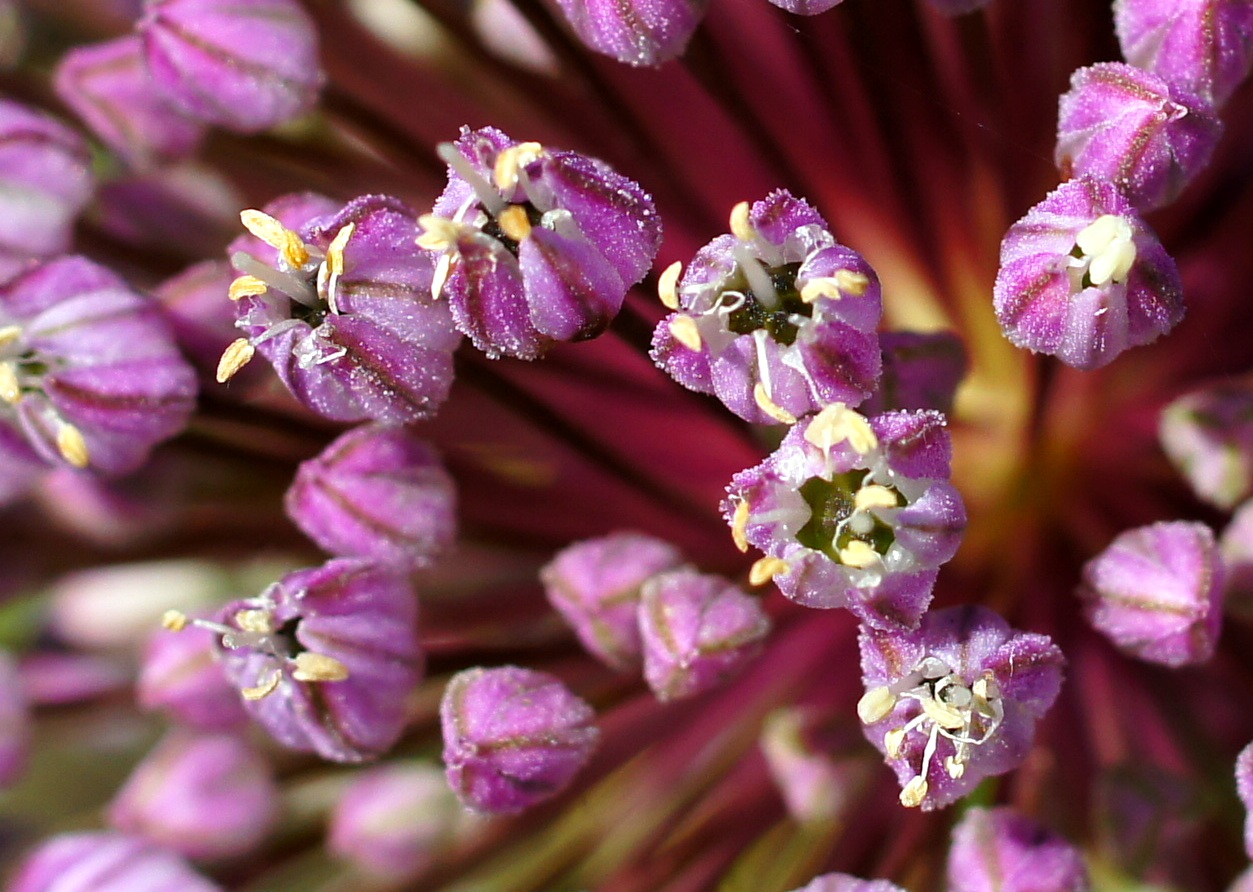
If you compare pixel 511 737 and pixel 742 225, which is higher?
pixel 742 225

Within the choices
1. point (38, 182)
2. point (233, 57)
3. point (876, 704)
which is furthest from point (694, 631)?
point (38, 182)

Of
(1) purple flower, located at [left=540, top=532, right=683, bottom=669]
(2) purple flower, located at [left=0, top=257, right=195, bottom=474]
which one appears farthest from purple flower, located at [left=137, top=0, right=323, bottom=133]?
(1) purple flower, located at [left=540, top=532, right=683, bottom=669]

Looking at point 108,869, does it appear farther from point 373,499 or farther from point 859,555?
point 859,555

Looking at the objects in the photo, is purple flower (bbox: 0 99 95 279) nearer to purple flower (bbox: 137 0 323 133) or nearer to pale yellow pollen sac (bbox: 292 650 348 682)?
purple flower (bbox: 137 0 323 133)

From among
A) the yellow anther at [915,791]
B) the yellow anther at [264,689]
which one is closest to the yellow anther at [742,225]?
the yellow anther at [915,791]

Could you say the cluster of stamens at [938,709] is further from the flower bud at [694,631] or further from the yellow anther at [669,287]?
the yellow anther at [669,287]

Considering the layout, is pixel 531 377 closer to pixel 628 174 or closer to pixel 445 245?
pixel 628 174
